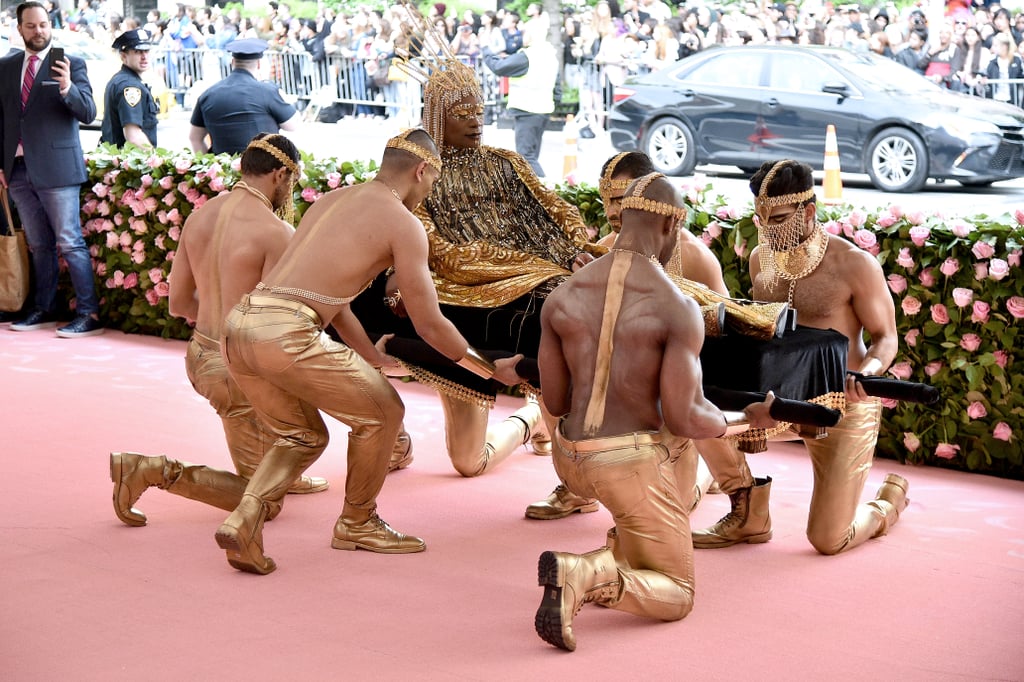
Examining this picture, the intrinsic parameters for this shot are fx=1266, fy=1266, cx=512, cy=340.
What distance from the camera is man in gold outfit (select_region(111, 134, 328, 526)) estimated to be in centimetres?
446

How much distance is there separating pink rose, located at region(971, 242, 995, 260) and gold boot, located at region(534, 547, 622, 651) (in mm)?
2603

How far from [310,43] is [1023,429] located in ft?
46.8

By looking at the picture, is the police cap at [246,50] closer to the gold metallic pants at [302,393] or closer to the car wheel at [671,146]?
the gold metallic pants at [302,393]

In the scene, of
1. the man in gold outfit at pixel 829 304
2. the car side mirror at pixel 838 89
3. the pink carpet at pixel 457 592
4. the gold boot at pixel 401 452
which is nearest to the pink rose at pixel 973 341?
the pink carpet at pixel 457 592

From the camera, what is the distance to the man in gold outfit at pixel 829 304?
4176 mm

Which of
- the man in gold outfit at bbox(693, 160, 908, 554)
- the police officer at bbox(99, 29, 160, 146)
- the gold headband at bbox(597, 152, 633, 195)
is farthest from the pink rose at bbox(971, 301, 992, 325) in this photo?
the police officer at bbox(99, 29, 160, 146)

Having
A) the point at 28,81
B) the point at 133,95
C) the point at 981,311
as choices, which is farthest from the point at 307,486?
the point at 133,95

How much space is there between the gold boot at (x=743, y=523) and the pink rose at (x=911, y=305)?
1425 millimetres

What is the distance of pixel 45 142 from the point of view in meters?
7.73

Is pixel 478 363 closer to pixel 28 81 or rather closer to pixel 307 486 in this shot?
pixel 307 486

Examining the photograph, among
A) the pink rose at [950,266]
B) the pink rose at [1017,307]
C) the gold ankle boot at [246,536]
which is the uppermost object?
the pink rose at [950,266]

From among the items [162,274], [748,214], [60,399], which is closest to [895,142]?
[748,214]

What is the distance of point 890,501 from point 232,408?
2474 mm

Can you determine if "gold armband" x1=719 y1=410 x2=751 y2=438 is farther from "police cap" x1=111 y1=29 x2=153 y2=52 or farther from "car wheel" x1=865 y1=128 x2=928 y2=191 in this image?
"car wheel" x1=865 y1=128 x2=928 y2=191
